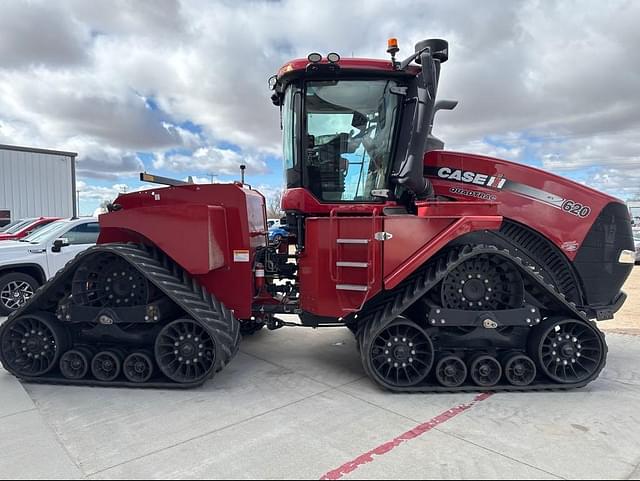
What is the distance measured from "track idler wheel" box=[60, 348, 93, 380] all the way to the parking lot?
0.16 m

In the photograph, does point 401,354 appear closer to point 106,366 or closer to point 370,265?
point 370,265

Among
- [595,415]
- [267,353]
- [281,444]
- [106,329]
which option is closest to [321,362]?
[267,353]

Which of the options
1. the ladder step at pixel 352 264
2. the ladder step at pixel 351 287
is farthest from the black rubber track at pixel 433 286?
the ladder step at pixel 352 264

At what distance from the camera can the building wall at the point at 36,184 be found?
15.5m

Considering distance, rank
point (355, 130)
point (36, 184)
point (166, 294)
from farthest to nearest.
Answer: point (36, 184), point (355, 130), point (166, 294)

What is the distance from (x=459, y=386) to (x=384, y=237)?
1.45 meters

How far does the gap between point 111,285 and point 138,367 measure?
79 cm

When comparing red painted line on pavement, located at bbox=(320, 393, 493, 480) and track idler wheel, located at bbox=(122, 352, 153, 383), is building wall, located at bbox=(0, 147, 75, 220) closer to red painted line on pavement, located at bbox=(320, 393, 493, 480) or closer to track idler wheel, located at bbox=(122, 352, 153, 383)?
track idler wheel, located at bbox=(122, 352, 153, 383)

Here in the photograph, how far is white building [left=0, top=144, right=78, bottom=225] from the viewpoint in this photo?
1552 centimetres

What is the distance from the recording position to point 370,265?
3.79 m

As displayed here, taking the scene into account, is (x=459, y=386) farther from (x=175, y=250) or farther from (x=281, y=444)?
(x=175, y=250)

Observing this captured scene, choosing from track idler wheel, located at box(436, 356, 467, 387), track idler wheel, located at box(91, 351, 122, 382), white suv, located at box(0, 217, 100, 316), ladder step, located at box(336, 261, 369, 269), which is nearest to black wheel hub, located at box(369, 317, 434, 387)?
track idler wheel, located at box(436, 356, 467, 387)

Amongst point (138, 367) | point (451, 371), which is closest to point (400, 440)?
point (451, 371)

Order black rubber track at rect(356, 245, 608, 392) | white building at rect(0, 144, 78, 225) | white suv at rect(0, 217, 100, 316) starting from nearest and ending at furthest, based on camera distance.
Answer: black rubber track at rect(356, 245, 608, 392) → white suv at rect(0, 217, 100, 316) → white building at rect(0, 144, 78, 225)
